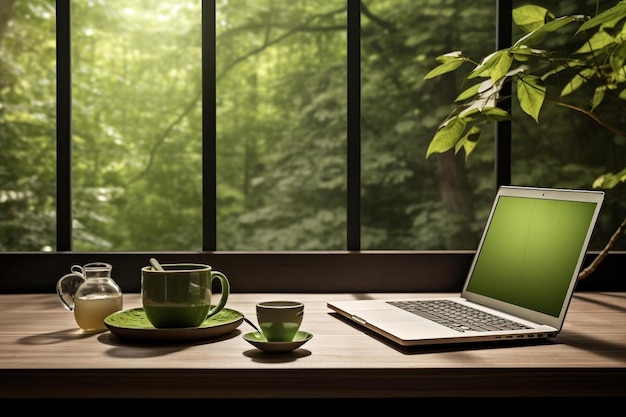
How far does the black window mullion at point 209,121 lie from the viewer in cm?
167

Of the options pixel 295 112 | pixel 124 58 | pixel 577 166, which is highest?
pixel 124 58

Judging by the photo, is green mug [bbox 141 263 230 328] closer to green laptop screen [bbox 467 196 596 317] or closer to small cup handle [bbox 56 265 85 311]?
small cup handle [bbox 56 265 85 311]

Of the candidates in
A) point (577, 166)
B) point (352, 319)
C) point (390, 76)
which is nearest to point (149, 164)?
point (390, 76)

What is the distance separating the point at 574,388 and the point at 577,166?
17.4ft

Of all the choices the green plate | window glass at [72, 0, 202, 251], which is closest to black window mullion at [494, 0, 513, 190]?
the green plate

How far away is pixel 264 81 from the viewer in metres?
7.53

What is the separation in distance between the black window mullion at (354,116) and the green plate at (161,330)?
572mm

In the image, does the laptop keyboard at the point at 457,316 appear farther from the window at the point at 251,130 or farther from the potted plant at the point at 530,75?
the window at the point at 251,130

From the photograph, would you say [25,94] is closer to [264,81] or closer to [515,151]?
[264,81]

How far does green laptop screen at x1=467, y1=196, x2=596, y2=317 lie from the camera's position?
3.96 ft

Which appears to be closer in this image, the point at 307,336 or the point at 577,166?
the point at 307,336

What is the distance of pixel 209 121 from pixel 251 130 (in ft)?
19.3

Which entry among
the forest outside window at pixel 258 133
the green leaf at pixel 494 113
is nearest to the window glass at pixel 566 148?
the forest outside window at pixel 258 133

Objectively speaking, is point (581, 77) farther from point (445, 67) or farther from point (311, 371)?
point (311, 371)
